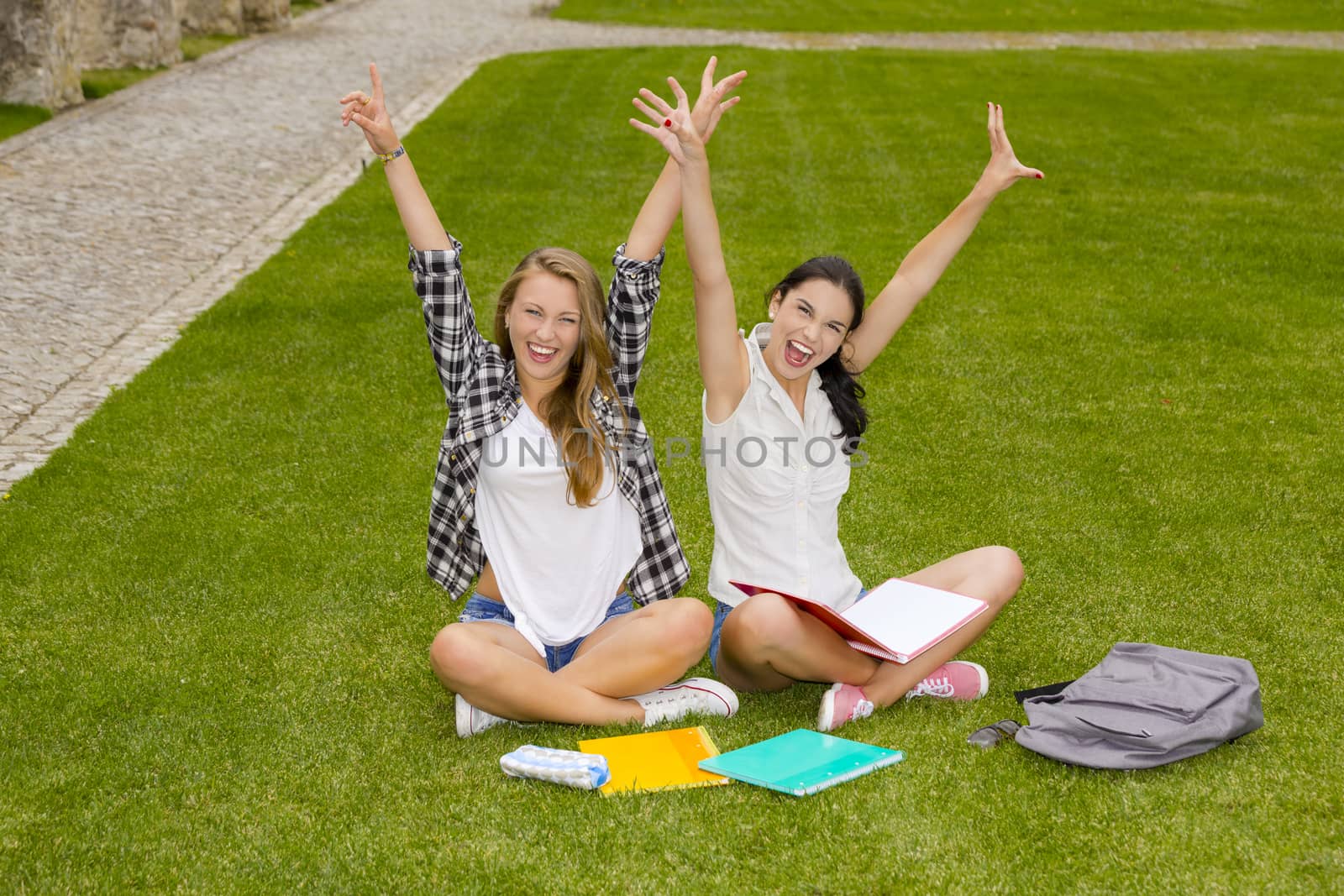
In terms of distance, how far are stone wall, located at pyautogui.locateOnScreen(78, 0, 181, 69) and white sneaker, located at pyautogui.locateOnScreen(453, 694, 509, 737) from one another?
14.6 metres

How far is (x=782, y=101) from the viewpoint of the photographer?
14469mm

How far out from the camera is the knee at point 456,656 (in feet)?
11.6

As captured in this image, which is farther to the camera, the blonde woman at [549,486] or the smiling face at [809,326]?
the smiling face at [809,326]

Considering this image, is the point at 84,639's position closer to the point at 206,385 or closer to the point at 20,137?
the point at 206,385

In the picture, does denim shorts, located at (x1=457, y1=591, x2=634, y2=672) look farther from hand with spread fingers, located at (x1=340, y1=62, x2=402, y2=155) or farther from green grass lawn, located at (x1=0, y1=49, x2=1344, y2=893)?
hand with spread fingers, located at (x1=340, y1=62, x2=402, y2=155)

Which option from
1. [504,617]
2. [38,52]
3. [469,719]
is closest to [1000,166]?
[504,617]

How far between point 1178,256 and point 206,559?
6778 millimetres

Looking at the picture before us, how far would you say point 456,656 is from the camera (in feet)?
11.6

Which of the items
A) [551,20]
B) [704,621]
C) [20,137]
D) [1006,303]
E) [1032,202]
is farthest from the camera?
[551,20]

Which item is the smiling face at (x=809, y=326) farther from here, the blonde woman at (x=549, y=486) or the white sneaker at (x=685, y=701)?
the white sneaker at (x=685, y=701)

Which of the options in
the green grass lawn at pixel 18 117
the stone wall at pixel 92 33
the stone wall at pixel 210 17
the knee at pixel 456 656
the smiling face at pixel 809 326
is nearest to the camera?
the knee at pixel 456 656

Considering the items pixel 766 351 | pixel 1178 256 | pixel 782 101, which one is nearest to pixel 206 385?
pixel 766 351

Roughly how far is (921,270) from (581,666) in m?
1.56

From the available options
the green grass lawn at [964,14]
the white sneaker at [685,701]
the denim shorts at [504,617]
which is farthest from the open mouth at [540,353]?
Answer: the green grass lawn at [964,14]
